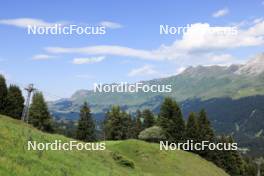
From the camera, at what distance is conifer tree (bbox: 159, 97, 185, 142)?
97938mm

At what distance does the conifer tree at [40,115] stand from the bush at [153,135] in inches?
1073

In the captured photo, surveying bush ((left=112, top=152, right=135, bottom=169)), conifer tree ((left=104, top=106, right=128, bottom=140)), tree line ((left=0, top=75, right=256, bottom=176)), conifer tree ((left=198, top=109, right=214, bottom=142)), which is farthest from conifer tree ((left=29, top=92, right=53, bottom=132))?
bush ((left=112, top=152, right=135, bottom=169))

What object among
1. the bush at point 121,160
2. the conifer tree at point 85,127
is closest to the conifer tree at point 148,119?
the conifer tree at point 85,127

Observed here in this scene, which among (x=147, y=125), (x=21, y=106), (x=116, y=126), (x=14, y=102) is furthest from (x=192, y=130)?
(x=14, y=102)

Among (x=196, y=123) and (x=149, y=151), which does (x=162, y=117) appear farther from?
(x=149, y=151)

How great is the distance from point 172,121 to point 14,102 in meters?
43.2

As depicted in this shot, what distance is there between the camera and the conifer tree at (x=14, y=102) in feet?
369

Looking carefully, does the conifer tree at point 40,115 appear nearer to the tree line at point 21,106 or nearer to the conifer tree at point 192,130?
the tree line at point 21,106

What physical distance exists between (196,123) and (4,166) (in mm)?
81494

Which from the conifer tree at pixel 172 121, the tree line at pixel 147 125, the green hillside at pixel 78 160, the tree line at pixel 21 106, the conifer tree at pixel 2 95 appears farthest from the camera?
the conifer tree at pixel 2 95

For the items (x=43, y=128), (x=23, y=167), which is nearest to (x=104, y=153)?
(x=23, y=167)

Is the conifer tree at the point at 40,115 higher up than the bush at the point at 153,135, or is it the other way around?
the conifer tree at the point at 40,115

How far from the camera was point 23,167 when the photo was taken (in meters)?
22.4

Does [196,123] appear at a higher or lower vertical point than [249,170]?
higher
